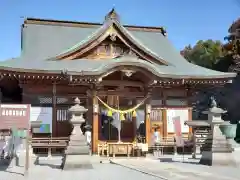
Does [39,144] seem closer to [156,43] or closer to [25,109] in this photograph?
[25,109]

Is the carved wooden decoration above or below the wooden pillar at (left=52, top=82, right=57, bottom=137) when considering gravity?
above

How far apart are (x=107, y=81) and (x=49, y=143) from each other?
4.42 m

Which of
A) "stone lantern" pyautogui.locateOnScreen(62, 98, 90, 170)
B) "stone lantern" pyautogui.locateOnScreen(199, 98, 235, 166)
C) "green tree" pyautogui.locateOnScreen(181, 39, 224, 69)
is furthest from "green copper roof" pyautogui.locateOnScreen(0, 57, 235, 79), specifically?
"green tree" pyautogui.locateOnScreen(181, 39, 224, 69)

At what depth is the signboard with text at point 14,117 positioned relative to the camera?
10.0 meters

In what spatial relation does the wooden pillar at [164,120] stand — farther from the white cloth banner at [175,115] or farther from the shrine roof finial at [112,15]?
the shrine roof finial at [112,15]

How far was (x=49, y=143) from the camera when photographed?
16266 mm

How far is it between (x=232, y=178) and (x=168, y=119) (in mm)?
9088

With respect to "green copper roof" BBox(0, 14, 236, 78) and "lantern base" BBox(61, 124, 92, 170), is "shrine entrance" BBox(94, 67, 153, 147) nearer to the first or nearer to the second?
"green copper roof" BBox(0, 14, 236, 78)

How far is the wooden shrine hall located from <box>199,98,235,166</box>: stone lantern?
426 centimetres

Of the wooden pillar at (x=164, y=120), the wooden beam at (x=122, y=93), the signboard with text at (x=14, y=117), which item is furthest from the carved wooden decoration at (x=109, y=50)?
the signboard with text at (x=14, y=117)

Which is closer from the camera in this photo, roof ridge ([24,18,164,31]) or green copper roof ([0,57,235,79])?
green copper roof ([0,57,235,79])

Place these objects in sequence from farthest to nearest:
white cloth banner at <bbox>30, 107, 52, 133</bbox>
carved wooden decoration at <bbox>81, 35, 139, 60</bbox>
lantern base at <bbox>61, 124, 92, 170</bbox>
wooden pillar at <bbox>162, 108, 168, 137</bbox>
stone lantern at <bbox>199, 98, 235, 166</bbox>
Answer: carved wooden decoration at <bbox>81, 35, 139, 60</bbox> → wooden pillar at <bbox>162, 108, 168, 137</bbox> → white cloth banner at <bbox>30, 107, 52, 133</bbox> → stone lantern at <bbox>199, 98, 235, 166</bbox> → lantern base at <bbox>61, 124, 92, 170</bbox>

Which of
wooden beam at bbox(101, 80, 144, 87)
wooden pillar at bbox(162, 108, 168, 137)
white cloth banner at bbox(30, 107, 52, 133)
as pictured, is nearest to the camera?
white cloth banner at bbox(30, 107, 52, 133)

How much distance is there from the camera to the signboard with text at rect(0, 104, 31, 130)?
32.9 feet
